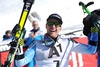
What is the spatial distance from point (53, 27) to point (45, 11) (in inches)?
559

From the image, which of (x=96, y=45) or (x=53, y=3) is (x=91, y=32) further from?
(x=53, y=3)

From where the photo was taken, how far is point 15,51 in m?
4.62

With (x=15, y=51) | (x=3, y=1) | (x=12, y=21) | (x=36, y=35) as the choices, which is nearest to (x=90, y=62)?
(x=36, y=35)

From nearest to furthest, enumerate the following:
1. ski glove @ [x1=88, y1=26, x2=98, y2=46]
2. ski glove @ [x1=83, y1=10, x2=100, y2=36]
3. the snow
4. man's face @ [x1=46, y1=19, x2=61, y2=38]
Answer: man's face @ [x1=46, y1=19, x2=61, y2=38] < ski glove @ [x1=88, y1=26, x2=98, y2=46] < ski glove @ [x1=83, y1=10, x2=100, y2=36] < the snow

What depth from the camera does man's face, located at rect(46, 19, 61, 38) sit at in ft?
15.9

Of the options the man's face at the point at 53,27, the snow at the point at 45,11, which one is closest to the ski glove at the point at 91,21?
the man's face at the point at 53,27

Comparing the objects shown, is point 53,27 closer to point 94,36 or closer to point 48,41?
point 48,41

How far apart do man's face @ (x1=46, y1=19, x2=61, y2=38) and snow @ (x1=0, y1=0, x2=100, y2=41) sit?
11.6m

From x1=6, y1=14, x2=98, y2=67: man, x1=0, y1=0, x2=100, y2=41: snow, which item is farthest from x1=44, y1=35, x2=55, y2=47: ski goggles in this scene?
x1=0, y1=0, x2=100, y2=41: snow

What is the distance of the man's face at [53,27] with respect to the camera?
484cm

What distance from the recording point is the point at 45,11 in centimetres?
1900

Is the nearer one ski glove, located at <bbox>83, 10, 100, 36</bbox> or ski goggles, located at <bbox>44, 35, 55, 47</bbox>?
ski goggles, located at <bbox>44, 35, 55, 47</bbox>

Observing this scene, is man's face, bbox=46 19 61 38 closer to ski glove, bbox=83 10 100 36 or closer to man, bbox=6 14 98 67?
man, bbox=6 14 98 67

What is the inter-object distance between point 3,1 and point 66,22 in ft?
19.6
